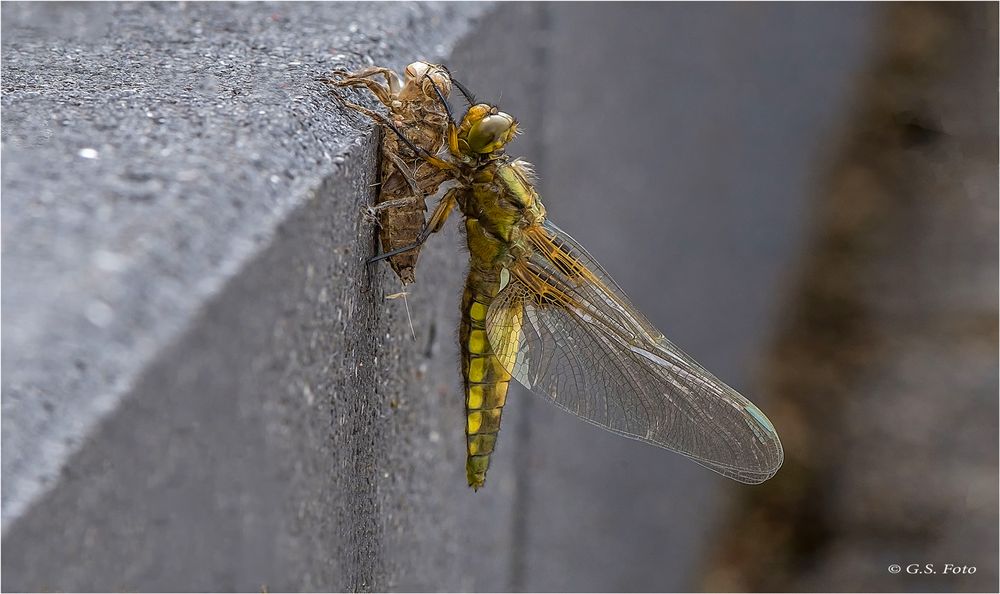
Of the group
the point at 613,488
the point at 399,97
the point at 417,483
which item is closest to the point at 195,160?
the point at 399,97

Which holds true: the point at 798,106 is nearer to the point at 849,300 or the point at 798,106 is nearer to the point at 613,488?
the point at 849,300

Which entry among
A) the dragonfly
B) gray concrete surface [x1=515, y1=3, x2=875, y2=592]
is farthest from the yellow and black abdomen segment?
gray concrete surface [x1=515, y1=3, x2=875, y2=592]

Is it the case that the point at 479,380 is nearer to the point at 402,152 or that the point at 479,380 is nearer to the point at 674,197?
the point at 402,152

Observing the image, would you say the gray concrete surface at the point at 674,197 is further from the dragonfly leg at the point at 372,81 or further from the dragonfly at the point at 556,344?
the dragonfly leg at the point at 372,81

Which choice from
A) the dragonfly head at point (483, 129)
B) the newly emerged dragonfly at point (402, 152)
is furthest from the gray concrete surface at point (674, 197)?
the newly emerged dragonfly at point (402, 152)

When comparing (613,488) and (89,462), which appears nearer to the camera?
(89,462)

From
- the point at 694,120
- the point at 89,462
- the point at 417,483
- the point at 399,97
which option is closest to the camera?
the point at 89,462

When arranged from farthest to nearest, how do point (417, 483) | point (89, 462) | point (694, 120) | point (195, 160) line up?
1. point (694, 120)
2. point (417, 483)
3. point (195, 160)
4. point (89, 462)
